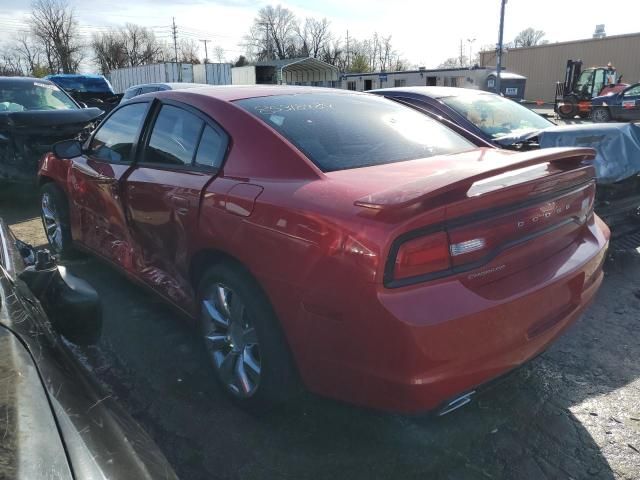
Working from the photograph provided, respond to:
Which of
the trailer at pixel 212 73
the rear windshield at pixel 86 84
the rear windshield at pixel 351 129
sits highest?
the trailer at pixel 212 73

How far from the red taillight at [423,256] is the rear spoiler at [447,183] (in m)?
0.15

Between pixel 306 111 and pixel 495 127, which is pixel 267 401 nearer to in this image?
pixel 306 111

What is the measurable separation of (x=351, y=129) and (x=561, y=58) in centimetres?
4694

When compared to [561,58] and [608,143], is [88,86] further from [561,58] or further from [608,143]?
[561,58]

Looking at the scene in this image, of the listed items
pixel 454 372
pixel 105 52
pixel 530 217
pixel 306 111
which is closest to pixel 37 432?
pixel 454 372

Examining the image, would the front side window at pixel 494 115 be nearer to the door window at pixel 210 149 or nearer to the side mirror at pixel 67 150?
the door window at pixel 210 149

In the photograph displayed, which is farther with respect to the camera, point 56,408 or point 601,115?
point 601,115

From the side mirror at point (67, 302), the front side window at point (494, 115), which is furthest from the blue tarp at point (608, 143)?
the side mirror at point (67, 302)

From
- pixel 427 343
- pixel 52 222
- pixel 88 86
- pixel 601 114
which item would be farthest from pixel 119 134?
pixel 601 114

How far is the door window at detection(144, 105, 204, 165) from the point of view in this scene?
117 inches

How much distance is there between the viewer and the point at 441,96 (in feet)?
19.5

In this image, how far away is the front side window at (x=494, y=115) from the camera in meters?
5.66

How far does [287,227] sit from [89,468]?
4.05 feet

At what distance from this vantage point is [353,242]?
6.30 feet
